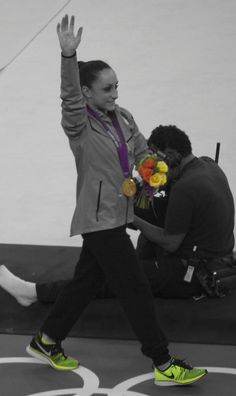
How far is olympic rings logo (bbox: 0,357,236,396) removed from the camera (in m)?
4.36

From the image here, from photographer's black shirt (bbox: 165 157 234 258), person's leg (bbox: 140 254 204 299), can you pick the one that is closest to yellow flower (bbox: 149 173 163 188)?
photographer's black shirt (bbox: 165 157 234 258)

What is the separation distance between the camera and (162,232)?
497 cm

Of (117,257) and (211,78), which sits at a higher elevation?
(211,78)

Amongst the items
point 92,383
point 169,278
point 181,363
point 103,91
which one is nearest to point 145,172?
point 103,91

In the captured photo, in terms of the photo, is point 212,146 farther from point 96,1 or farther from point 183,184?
point 96,1

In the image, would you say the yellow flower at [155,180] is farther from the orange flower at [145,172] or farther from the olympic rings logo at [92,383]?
the olympic rings logo at [92,383]

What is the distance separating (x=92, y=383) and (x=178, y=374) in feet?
1.36

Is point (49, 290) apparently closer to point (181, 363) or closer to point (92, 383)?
point (92, 383)

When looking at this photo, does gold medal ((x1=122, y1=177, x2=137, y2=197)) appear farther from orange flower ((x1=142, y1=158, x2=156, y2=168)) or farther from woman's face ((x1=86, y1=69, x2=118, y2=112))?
woman's face ((x1=86, y1=69, x2=118, y2=112))

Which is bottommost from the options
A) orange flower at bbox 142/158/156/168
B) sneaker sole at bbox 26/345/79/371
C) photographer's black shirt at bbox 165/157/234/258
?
sneaker sole at bbox 26/345/79/371

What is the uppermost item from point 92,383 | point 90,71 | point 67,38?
point 67,38

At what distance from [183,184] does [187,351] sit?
850mm

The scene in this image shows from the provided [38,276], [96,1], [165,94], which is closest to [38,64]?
[165,94]

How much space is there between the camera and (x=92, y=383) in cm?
446
